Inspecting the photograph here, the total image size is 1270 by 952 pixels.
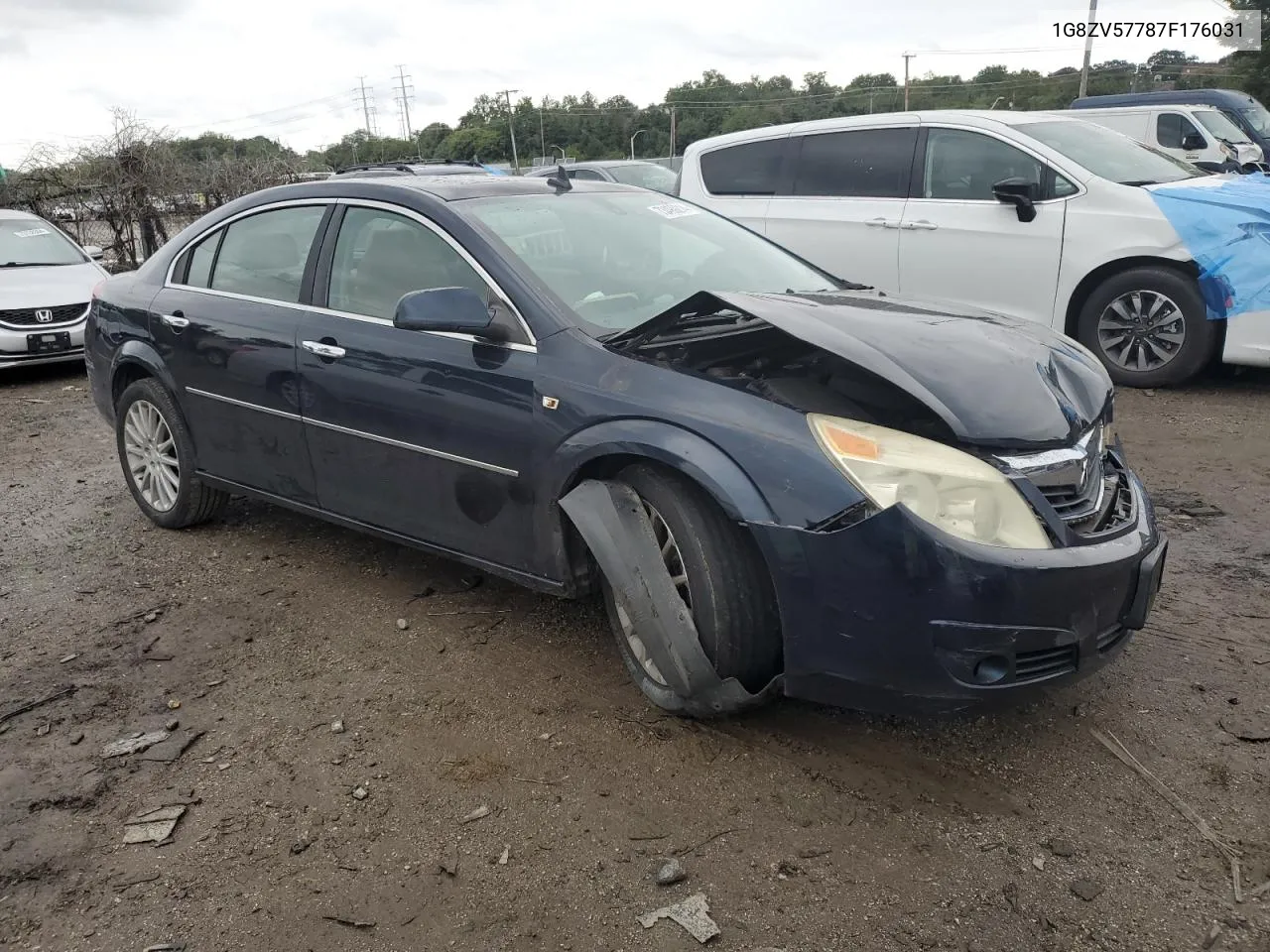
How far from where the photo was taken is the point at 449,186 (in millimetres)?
3891

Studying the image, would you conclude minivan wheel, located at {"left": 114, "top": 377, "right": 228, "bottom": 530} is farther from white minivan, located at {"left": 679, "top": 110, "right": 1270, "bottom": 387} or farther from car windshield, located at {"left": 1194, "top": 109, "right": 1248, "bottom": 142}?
car windshield, located at {"left": 1194, "top": 109, "right": 1248, "bottom": 142}

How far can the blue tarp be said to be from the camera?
6180mm

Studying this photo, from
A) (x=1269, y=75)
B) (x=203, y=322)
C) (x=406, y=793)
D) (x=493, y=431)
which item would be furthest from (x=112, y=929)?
(x=1269, y=75)

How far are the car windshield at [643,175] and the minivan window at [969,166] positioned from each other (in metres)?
7.10

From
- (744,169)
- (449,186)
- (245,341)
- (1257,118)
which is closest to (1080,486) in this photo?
(449,186)

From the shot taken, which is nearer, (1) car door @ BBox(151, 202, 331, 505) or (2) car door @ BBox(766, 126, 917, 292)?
(1) car door @ BBox(151, 202, 331, 505)

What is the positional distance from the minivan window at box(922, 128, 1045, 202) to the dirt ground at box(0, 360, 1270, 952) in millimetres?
3644

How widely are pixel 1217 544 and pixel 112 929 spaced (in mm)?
4181

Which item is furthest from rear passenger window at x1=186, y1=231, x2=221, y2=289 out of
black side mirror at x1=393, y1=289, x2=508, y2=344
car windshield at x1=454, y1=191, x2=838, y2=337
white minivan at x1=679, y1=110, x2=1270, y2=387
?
white minivan at x1=679, y1=110, x2=1270, y2=387

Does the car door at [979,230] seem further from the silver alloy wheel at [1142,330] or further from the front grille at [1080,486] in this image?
the front grille at [1080,486]

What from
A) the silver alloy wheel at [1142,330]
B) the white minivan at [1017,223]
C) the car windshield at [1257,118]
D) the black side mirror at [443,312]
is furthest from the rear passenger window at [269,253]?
the car windshield at [1257,118]

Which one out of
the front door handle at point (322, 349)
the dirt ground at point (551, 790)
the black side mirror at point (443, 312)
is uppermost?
the black side mirror at point (443, 312)

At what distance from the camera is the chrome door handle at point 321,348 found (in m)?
3.82

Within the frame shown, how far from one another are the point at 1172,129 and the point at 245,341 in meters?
15.0
